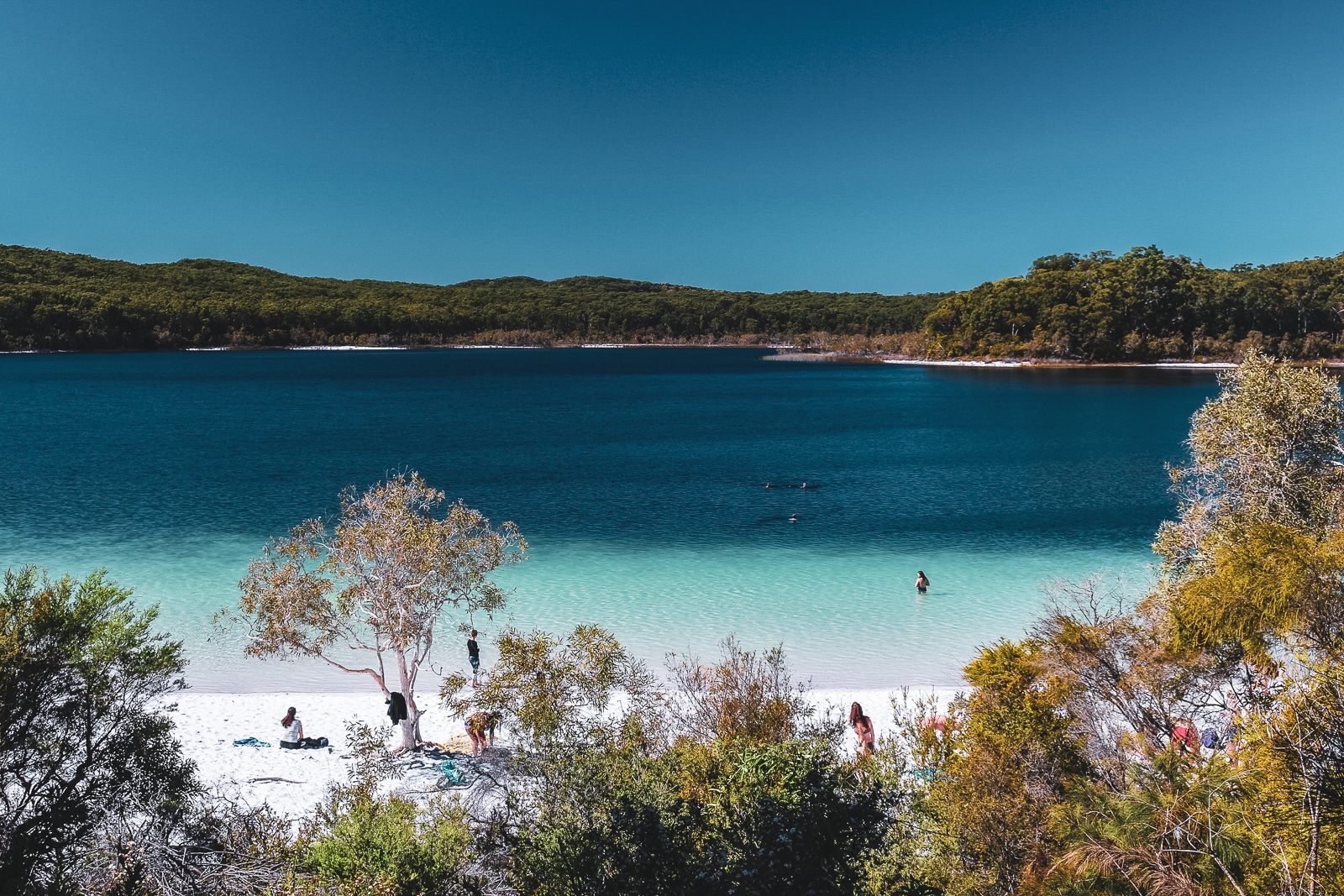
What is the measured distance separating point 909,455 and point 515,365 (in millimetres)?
114214

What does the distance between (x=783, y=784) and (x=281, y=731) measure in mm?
11846

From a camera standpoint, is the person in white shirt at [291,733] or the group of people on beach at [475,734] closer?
the group of people on beach at [475,734]

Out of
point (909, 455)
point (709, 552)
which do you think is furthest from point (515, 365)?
point (709, 552)

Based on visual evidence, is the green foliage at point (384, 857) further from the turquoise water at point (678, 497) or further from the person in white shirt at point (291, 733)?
the turquoise water at point (678, 497)

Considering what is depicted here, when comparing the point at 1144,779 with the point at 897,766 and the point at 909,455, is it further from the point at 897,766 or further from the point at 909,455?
the point at 909,455

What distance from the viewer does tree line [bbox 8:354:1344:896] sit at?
7.30 m

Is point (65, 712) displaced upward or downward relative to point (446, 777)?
upward

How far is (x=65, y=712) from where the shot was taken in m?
8.77

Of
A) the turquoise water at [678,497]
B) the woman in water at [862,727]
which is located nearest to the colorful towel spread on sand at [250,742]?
the turquoise water at [678,497]

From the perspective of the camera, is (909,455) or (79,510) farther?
(909,455)

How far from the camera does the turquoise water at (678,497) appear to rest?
24500 millimetres

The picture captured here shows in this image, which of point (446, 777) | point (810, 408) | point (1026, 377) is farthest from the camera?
point (1026, 377)

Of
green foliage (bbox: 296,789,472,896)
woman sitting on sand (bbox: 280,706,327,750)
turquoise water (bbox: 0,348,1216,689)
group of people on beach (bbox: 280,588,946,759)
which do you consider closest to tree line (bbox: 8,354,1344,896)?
green foliage (bbox: 296,789,472,896)

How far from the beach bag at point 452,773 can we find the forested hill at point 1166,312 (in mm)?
128863
